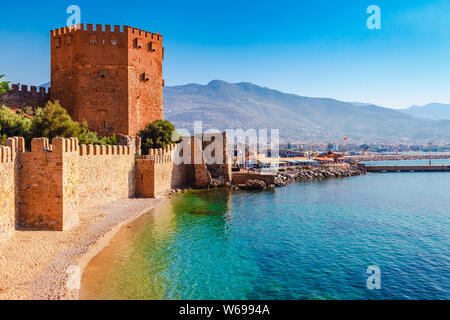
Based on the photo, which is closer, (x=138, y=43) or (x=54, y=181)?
(x=54, y=181)

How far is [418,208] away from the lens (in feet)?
71.8

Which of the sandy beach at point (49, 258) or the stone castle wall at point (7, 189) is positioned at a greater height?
the stone castle wall at point (7, 189)

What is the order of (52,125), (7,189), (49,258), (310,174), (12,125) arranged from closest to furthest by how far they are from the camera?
(49,258), (7,189), (12,125), (52,125), (310,174)

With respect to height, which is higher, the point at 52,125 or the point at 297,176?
the point at 52,125

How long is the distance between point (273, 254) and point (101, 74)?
18.6 meters

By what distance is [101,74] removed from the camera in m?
24.5

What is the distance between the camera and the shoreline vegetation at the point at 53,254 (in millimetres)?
8289

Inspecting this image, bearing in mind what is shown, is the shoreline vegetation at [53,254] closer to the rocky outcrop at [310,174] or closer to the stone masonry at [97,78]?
the stone masonry at [97,78]

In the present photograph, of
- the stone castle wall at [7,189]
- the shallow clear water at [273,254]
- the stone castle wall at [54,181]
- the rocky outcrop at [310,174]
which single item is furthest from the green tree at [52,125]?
the rocky outcrop at [310,174]

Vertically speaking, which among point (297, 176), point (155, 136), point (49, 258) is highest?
point (155, 136)

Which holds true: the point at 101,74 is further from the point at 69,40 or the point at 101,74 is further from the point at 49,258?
the point at 49,258

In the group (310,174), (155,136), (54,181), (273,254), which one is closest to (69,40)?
(155,136)

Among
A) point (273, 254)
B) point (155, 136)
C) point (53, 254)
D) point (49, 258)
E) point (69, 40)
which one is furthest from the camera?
point (155, 136)

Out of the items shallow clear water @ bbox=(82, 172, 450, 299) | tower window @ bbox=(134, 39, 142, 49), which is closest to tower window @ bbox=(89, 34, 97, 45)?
tower window @ bbox=(134, 39, 142, 49)
